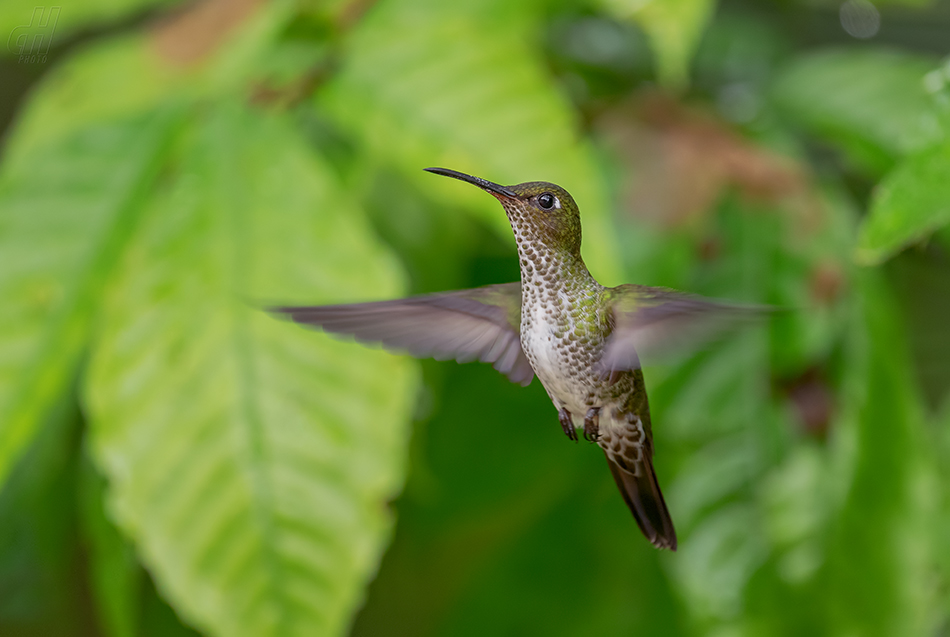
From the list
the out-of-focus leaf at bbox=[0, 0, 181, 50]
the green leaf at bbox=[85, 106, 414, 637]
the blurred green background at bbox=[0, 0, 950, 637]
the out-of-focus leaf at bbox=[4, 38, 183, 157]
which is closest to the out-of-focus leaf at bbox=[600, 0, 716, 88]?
the blurred green background at bbox=[0, 0, 950, 637]

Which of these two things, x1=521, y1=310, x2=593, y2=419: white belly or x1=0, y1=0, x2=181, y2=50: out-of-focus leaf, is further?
x1=0, y1=0, x2=181, y2=50: out-of-focus leaf

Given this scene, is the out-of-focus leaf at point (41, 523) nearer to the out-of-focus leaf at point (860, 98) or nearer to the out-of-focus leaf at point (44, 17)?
the out-of-focus leaf at point (44, 17)

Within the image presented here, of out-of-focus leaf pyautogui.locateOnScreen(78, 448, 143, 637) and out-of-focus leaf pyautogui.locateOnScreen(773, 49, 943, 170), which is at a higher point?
out-of-focus leaf pyautogui.locateOnScreen(773, 49, 943, 170)

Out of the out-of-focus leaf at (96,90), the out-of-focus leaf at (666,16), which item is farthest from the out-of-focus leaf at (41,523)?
the out-of-focus leaf at (666,16)

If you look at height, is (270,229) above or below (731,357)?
above

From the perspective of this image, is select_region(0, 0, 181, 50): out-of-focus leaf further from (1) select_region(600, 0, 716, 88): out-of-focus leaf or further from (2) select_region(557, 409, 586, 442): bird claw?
(2) select_region(557, 409, 586, 442): bird claw

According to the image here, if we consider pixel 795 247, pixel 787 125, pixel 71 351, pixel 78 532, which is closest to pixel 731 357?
pixel 795 247

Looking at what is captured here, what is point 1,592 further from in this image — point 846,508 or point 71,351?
point 846,508
